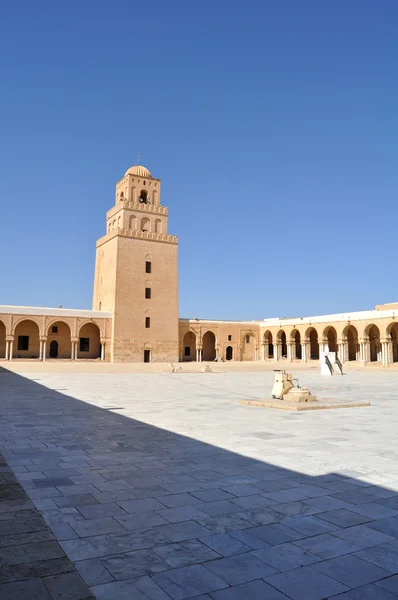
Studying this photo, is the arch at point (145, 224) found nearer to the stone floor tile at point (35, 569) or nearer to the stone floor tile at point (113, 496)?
the stone floor tile at point (113, 496)

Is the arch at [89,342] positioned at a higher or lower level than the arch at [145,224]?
lower

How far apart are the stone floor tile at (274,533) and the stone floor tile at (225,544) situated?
167mm

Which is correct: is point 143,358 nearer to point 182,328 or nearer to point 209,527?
point 182,328

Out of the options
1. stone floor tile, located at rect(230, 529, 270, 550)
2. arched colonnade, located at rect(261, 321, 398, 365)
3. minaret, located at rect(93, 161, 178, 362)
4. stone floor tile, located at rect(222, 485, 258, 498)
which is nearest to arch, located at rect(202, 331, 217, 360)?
arched colonnade, located at rect(261, 321, 398, 365)

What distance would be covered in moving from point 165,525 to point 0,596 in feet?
4.01

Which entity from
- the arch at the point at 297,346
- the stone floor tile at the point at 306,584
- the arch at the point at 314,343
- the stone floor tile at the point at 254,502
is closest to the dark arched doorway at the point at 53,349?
the arch at the point at 297,346

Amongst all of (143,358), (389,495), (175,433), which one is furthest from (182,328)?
(389,495)

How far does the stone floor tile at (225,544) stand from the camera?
2773mm

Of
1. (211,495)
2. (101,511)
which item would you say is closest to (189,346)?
(211,495)

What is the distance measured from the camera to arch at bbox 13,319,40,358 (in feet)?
105

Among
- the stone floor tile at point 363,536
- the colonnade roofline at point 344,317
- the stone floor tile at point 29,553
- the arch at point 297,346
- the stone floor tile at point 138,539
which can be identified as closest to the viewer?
the stone floor tile at point 29,553

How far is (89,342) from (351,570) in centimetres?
3302

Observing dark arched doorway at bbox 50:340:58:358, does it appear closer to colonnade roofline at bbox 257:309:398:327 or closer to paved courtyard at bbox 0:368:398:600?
colonnade roofline at bbox 257:309:398:327

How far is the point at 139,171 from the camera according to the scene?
37.2 meters
